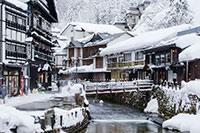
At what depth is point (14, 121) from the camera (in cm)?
1254

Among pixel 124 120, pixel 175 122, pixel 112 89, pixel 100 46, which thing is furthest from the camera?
pixel 100 46

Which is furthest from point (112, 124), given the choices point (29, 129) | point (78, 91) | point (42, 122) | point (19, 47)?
point (19, 47)

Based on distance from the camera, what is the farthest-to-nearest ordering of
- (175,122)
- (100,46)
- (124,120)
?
(100,46), (124,120), (175,122)

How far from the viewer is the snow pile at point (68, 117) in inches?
676

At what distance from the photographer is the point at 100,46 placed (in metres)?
59.2

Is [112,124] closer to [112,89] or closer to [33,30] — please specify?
[112,89]

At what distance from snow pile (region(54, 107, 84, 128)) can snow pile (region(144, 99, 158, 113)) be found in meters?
12.6

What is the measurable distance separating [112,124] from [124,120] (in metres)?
2.49

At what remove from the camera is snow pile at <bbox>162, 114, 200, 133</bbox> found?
20013mm

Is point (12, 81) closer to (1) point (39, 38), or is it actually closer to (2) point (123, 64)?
(1) point (39, 38)

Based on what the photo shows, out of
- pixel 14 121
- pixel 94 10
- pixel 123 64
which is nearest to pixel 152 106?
pixel 123 64

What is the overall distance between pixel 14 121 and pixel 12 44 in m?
20.6

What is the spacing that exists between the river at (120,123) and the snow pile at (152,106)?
4.17 feet

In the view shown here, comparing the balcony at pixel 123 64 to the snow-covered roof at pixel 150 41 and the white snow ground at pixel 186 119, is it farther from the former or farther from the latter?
the white snow ground at pixel 186 119
